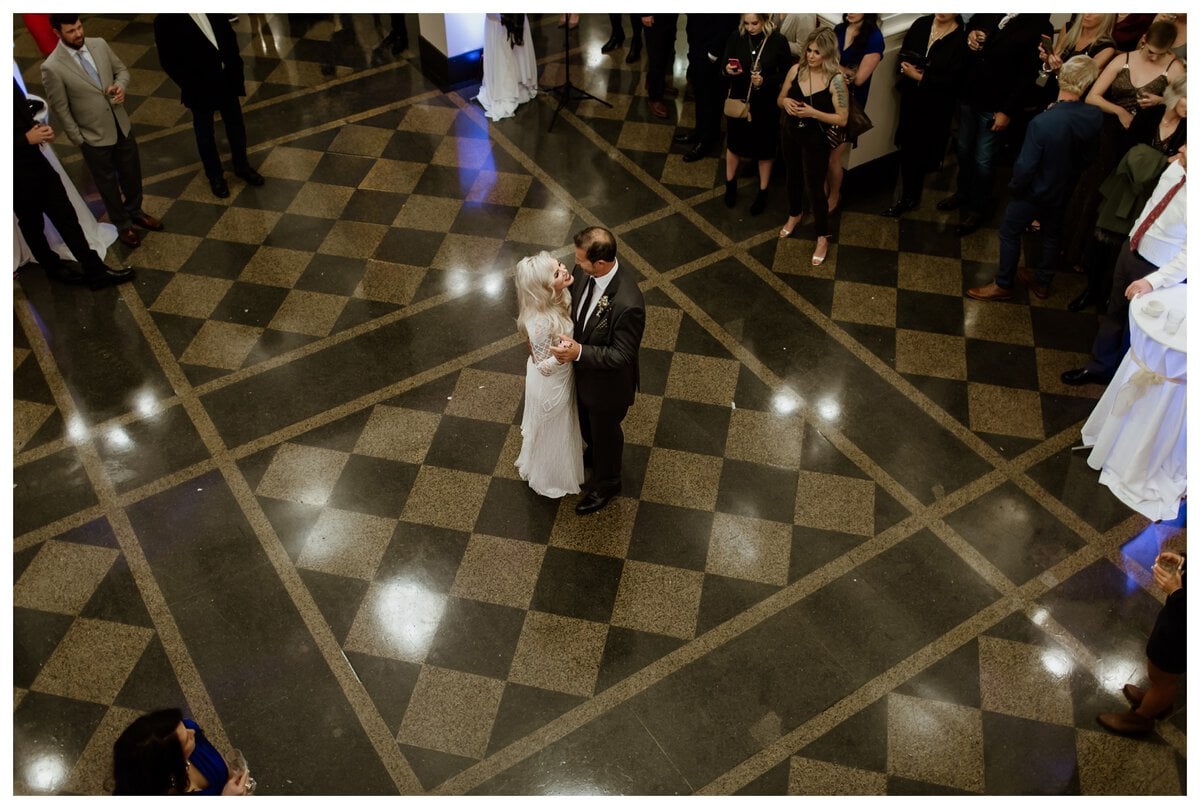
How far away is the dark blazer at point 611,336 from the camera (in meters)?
4.25

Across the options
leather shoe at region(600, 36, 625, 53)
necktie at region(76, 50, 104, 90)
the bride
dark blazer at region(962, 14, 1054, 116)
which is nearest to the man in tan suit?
necktie at region(76, 50, 104, 90)

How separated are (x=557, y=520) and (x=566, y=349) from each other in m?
1.18

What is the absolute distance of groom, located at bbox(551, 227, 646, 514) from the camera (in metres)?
4.20

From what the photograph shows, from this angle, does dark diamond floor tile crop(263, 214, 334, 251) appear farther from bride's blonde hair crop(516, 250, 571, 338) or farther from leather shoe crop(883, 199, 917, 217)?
leather shoe crop(883, 199, 917, 217)

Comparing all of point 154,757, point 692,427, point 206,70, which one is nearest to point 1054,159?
point 692,427

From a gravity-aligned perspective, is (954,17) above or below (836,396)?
above

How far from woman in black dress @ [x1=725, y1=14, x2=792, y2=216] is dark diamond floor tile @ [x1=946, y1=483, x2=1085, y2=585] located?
280 cm

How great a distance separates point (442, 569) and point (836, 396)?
Answer: 7.96 ft

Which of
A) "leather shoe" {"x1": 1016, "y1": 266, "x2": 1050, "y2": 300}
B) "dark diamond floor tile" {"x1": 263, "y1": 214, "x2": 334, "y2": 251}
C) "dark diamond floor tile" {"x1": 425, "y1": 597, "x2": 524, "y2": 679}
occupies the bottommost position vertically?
"dark diamond floor tile" {"x1": 425, "y1": 597, "x2": 524, "y2": 679}

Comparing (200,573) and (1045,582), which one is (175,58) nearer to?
(200,573)

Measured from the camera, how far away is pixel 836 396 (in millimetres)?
5633

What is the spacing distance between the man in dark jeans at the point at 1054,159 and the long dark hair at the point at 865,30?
1.25m

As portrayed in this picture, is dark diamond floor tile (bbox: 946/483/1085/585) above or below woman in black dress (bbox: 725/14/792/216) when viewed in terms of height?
below

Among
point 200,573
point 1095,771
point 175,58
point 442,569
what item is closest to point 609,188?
point 175,58
